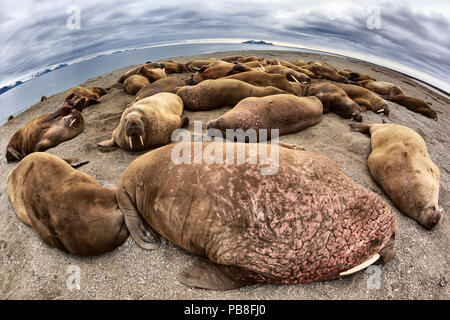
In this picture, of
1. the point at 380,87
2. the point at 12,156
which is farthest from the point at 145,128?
the point at 380,87

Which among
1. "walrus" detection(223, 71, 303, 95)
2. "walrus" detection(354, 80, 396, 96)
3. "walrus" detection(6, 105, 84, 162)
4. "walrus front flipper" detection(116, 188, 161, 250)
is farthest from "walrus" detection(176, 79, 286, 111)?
"walrus" detection(354, 80, 396, 96)

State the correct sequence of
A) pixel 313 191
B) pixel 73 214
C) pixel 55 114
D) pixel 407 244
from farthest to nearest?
pixel 55 114 < pixel 407 244 < pixel 73 214 < pixel 313 191

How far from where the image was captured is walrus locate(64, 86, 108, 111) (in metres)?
6.62

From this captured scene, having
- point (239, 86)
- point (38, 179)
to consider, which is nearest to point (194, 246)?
point (38, 179)

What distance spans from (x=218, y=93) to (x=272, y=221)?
426 centimetres

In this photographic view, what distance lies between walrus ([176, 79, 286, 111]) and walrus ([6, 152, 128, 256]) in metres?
3.54

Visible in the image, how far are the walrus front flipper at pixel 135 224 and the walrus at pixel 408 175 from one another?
2985mm

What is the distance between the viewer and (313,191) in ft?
6.64

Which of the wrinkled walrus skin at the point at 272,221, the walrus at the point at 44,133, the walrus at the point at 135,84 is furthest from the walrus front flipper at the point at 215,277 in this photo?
the walrus at the point at 135,84

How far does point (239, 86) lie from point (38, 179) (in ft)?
13.7

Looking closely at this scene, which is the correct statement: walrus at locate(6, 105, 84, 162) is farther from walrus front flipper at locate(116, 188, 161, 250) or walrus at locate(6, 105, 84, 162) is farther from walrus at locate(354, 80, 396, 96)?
walrus at locate(354, 80, 396, 96)

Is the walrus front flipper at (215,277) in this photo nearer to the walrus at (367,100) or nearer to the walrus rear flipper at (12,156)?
the walrus rear flipper at (12,156)

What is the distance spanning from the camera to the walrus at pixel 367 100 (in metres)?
6.31
